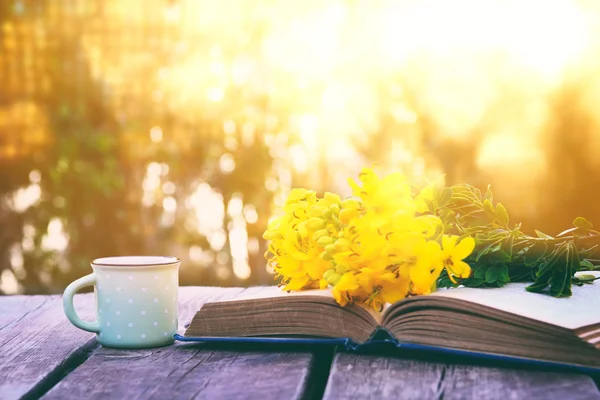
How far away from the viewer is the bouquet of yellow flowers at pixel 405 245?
88 cm

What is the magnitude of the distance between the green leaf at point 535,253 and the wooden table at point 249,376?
0.75 feet

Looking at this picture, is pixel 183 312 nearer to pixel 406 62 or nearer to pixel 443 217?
pixel 443 217

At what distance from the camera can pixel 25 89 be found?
324cm

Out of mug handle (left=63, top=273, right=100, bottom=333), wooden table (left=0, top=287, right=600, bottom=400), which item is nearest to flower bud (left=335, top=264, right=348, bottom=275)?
wooden table (left=0, top=287, right=600, bottom=400)

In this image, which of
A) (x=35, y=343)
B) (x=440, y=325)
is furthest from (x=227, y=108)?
(x=440, y=325)

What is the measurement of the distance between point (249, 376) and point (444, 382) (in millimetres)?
227

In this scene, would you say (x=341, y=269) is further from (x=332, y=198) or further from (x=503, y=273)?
(x=503, y=273)

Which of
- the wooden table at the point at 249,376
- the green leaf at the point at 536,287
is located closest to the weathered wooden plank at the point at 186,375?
the wooden table at the point at 249,376

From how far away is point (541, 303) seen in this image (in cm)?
87

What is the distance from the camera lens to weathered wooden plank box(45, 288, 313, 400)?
766 mm

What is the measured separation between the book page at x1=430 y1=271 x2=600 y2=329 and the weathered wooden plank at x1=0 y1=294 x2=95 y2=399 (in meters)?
0.51

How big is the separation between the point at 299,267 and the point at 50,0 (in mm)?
2749


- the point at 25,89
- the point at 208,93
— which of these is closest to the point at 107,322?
the point at 208,93

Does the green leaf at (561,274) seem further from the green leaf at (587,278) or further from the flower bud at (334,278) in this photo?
the flower bud at (334,278)
